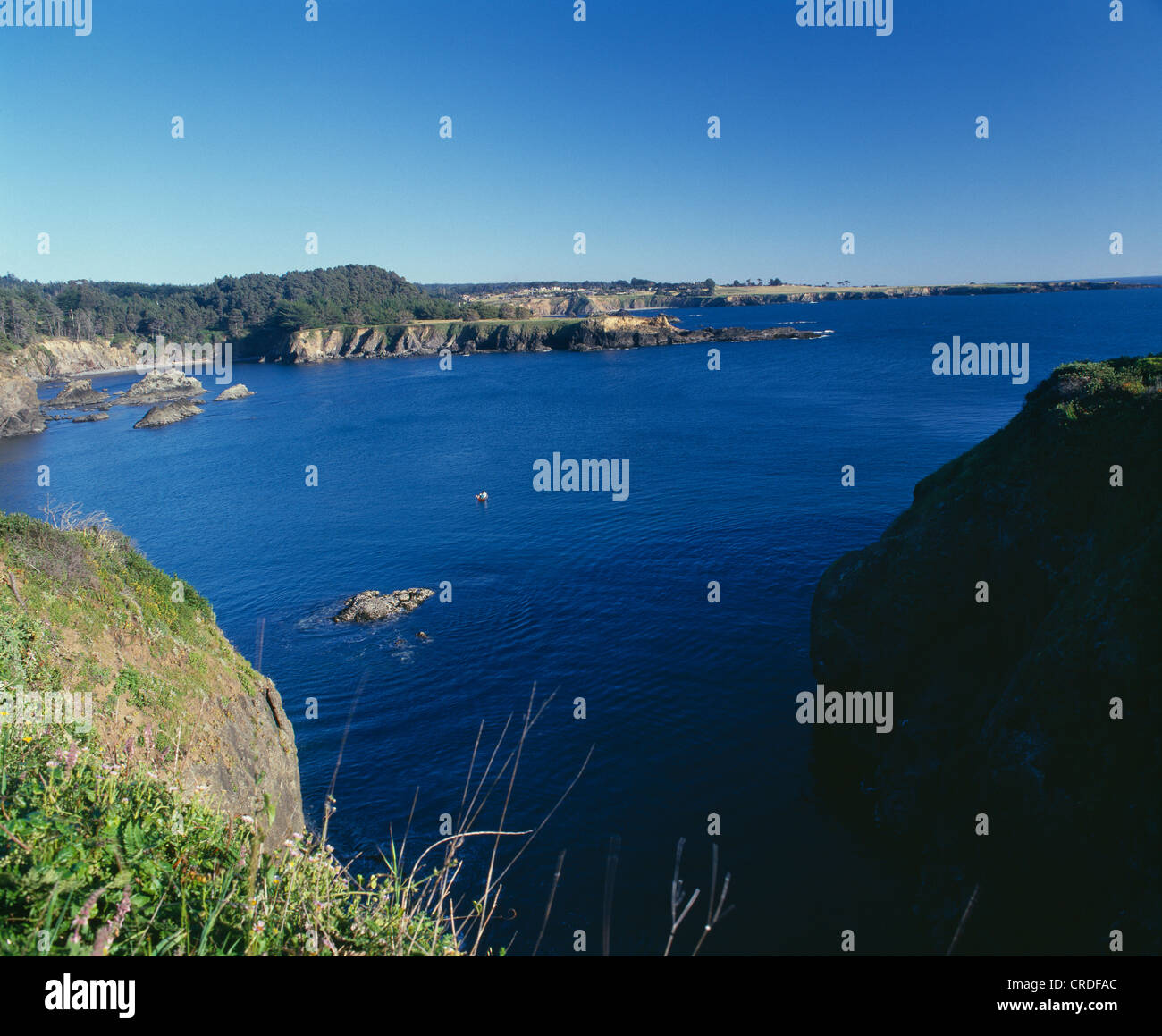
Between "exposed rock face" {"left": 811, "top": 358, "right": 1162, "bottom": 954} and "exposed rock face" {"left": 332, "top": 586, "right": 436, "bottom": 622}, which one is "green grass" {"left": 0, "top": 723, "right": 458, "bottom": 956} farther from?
"exposed rock face" {"left": 332, "top": 586, "right": 436, "bottom": 622}

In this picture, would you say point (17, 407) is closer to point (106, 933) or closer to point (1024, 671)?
point (1024, 671)

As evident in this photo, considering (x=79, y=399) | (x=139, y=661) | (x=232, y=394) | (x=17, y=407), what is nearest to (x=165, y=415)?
(x=17, y=407)

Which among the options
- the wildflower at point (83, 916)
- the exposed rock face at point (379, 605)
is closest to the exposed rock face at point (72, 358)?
the exposed rock face at point (379, 605)

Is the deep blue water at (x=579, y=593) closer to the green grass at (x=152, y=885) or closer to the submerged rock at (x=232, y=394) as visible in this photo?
the green grass at (x=152, y=885)

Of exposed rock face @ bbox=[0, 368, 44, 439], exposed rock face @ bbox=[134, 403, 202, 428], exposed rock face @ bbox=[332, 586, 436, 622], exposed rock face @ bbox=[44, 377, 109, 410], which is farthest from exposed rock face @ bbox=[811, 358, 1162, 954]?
exposed rock face @ bbox=[44, 377, 109, 410]

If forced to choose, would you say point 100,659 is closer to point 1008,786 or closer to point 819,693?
point 1008,786
